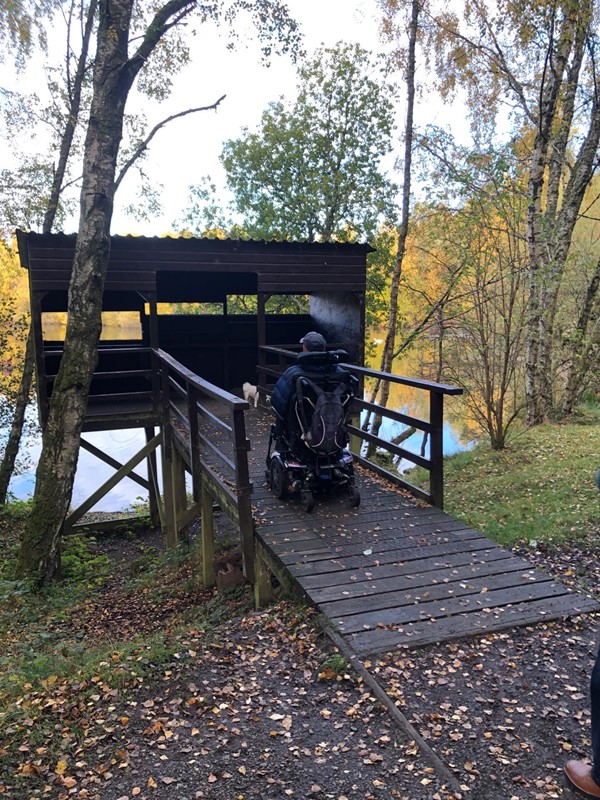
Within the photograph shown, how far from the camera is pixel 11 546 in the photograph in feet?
26.4

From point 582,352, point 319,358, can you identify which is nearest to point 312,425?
point 319,358

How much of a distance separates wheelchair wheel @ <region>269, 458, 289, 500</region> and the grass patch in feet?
7.14

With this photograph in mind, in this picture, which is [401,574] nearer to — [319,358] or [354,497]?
[354,497]

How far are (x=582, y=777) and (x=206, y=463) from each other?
4.27 metres

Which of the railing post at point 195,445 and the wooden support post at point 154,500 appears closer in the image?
the railing post at point 195,445

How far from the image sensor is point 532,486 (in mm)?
6801

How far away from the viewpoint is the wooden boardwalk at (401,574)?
3.08 m

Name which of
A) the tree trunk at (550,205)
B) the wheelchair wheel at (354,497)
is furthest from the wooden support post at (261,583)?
the tree trunk at (550,205)

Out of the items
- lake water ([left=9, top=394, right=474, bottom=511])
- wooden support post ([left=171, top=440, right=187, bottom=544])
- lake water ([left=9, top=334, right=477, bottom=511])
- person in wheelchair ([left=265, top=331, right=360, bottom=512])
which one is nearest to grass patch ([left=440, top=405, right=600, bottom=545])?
person in wheelchair ([left=265, top=331, right=360, bottom=512])

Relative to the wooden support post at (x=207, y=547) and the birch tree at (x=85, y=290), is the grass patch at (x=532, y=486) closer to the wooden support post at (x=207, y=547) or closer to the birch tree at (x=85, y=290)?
the wooden support post at (x=207, y=547)

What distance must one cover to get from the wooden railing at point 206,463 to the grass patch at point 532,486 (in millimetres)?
2645

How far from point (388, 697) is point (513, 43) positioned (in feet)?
41.5

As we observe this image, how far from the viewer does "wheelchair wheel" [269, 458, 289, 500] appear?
16.0ft

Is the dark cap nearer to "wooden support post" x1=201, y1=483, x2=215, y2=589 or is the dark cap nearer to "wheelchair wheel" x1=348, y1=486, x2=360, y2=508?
"wheelchair wheel" x1=348, y1=486, x2=360, y2=508
